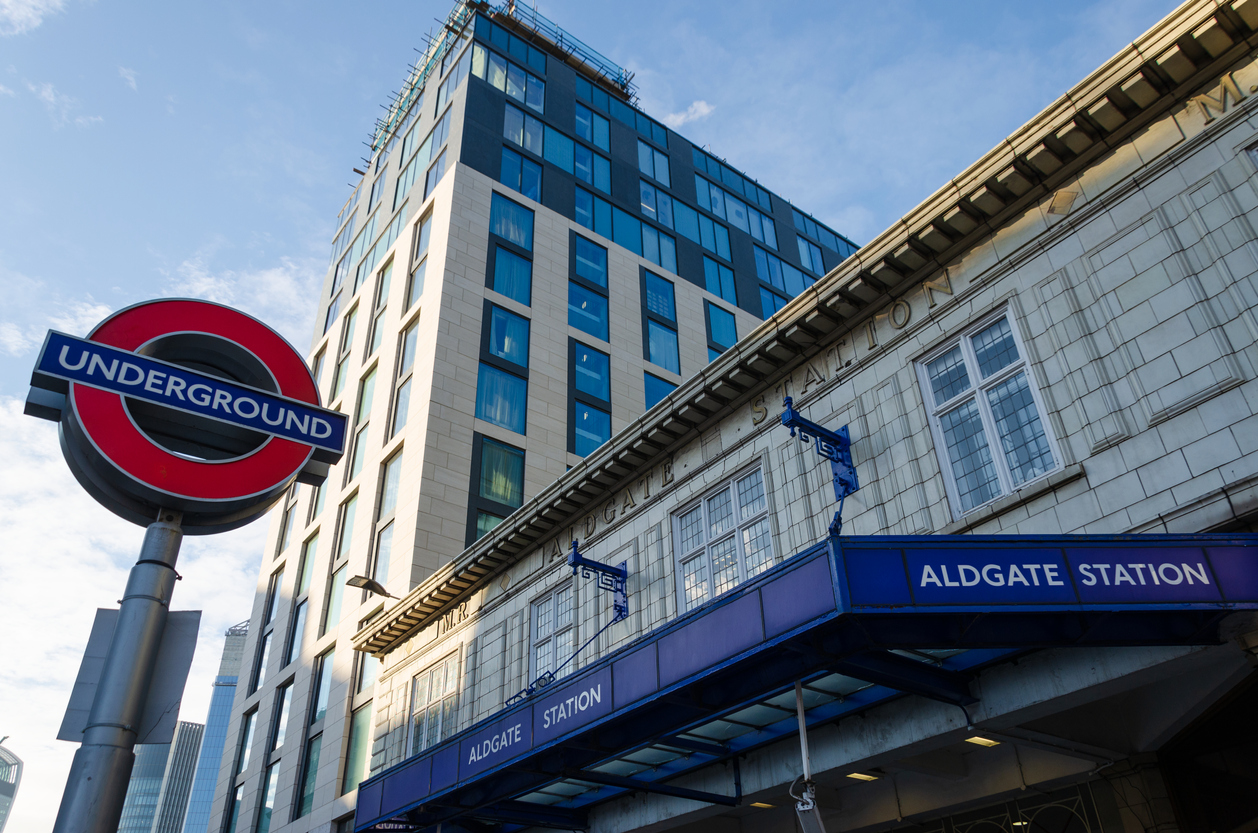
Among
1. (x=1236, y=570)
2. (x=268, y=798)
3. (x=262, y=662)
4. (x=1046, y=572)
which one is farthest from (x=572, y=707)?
(x=262, y=662)

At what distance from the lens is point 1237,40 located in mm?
12234

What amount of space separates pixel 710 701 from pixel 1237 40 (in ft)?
37.8

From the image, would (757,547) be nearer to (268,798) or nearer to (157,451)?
(157,451)

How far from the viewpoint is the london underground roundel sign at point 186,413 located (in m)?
8.08

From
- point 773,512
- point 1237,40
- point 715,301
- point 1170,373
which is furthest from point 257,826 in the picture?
point 1237,40

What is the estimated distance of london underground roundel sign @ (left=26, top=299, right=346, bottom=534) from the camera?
8078 millimetres

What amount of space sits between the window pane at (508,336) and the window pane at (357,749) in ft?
53.0

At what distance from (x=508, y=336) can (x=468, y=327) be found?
2.22m

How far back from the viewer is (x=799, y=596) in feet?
35.4

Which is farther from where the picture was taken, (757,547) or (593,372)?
(593,372)

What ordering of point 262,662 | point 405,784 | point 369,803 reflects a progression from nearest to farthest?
point 405,784, point 369,803, point 262,662

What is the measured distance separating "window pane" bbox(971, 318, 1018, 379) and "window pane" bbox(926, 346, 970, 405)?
0.30m

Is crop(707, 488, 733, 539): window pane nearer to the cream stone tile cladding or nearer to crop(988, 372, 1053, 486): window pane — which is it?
the cream stone tile cladding

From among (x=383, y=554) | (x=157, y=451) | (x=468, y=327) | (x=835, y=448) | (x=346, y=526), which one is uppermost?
(x=468, y=327)
